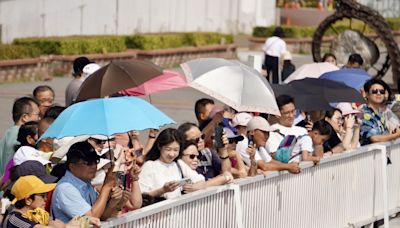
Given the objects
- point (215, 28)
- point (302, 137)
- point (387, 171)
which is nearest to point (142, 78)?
point (302, 137)

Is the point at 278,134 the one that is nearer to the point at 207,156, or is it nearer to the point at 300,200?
the point at 300,200

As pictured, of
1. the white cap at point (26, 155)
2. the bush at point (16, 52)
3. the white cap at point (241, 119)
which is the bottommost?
the bush at point (16, 52)

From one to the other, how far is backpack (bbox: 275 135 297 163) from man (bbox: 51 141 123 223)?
284 centimetres

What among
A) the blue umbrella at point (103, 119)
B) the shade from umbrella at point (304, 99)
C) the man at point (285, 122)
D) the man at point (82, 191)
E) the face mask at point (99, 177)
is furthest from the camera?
the shade from umbrella at point (304, 99)

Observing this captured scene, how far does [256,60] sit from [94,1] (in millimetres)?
14656

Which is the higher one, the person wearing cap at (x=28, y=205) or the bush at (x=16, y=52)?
the person wearing cap at (x=28, y=205)

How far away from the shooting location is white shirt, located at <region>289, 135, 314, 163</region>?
1004 cm

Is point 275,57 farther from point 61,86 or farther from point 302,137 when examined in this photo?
point 302,137

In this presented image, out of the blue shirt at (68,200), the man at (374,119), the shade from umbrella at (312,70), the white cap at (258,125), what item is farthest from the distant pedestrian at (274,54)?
the blue shirt at (68,200)

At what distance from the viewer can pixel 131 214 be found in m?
7.19

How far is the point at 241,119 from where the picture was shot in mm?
10133

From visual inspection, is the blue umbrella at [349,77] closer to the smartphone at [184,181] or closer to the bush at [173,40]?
the smartphone at [184,181]

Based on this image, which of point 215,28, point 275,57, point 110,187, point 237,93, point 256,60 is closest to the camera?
point 110,187

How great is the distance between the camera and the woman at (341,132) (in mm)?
10969
